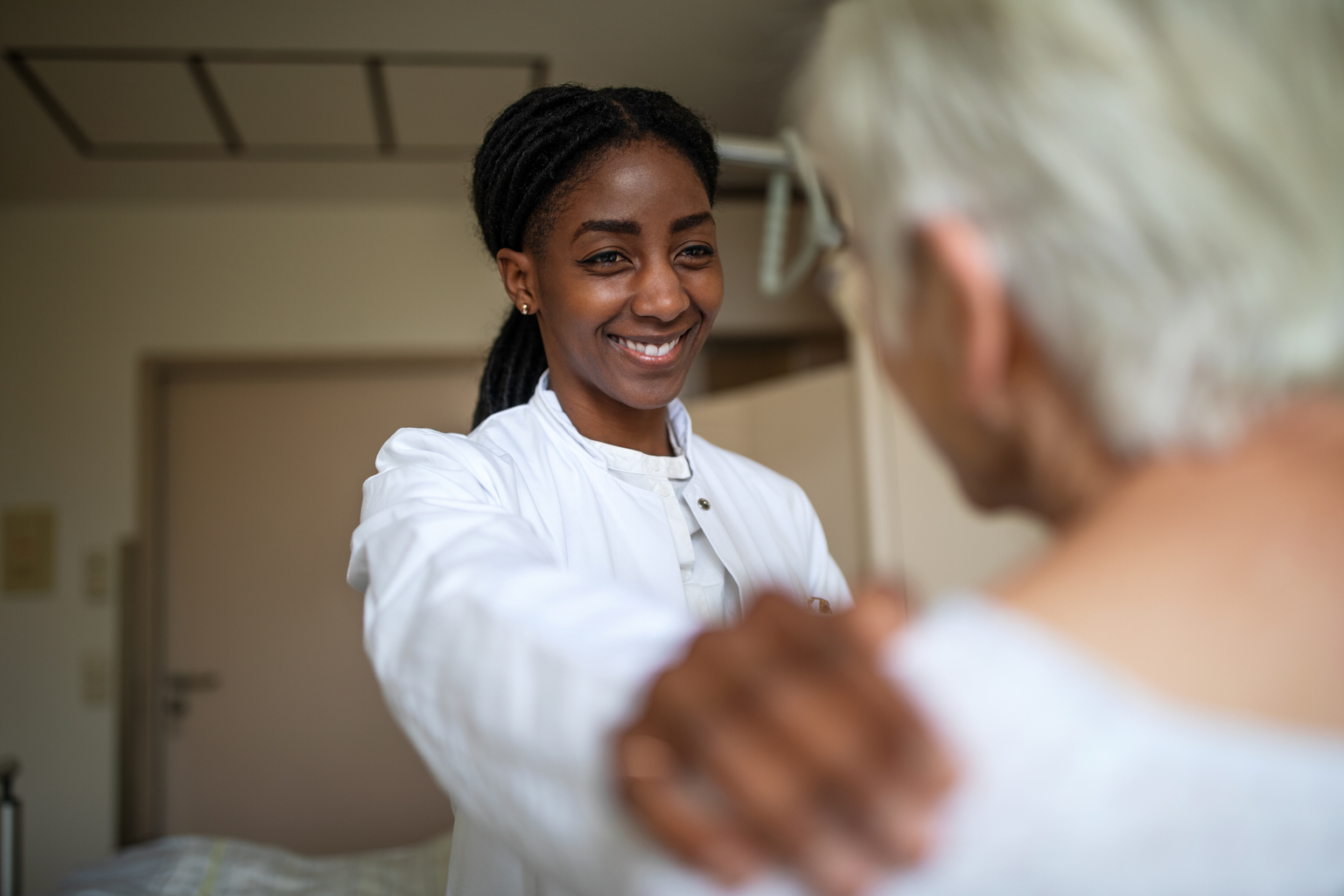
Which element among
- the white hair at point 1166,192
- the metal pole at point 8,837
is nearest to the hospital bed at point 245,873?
the metal pole at point 8,837

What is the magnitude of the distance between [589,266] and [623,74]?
2.03m

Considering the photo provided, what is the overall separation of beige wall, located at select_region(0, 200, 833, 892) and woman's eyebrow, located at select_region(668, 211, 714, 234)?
2.42m

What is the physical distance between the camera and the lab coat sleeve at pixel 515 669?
1.42 feet

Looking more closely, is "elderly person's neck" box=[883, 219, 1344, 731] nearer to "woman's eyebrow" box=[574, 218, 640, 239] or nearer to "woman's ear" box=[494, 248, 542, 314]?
"woman's eyebrow" box=[574, 218, 640, 239]

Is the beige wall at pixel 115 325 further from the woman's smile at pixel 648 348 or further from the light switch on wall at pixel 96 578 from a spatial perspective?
the woman's smile at pixel 648 348

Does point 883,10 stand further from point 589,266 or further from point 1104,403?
point 589,266

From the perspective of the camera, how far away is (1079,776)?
360 mm

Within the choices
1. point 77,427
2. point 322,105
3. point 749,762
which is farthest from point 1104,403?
point 77,427

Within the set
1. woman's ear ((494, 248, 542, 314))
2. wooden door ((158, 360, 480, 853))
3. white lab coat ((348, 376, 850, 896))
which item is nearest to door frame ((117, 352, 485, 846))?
wooden door ((158, 360, 480, 853))

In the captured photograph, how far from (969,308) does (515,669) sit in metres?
0.28

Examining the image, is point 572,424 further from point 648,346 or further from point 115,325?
point 115,325

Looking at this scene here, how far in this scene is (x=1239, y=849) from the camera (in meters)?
0.38

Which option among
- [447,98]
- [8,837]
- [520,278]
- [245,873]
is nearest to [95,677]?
[8,837]

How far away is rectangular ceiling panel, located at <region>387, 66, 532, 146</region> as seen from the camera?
271 cm
